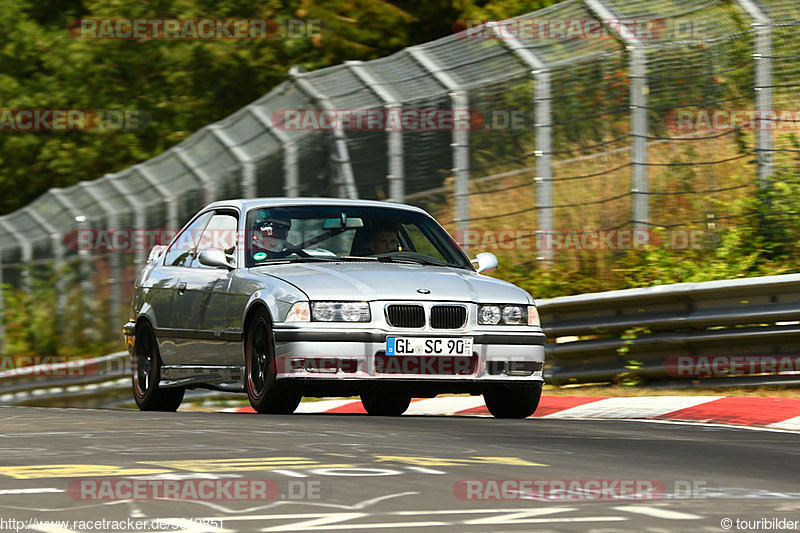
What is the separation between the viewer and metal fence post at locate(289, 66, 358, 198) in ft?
57.0

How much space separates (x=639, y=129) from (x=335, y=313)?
5262 millimetres

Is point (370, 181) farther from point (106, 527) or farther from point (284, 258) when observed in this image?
point (106, 527)

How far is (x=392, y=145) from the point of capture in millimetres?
16734

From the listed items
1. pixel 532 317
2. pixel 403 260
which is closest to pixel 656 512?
pixel 532 317

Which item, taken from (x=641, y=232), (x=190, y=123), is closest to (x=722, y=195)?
(x=641, y=232)

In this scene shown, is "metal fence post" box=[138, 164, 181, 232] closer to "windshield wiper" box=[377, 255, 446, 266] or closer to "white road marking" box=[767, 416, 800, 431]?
"windshield wiper" box=[377, 255, 446, 266]

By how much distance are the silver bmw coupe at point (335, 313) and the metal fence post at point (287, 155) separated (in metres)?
5.27

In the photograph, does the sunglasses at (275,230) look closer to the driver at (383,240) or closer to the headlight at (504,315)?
the driver at (383,240)

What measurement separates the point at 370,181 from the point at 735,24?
4.41 meters

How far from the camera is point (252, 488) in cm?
639

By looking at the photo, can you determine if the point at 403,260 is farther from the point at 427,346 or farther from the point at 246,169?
the point at 246,169

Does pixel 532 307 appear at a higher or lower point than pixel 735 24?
lower

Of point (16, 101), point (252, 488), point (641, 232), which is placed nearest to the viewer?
point (252, 488)

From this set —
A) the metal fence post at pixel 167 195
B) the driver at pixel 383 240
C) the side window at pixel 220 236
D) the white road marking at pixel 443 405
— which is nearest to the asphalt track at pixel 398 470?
the driver at pixel 383 240
